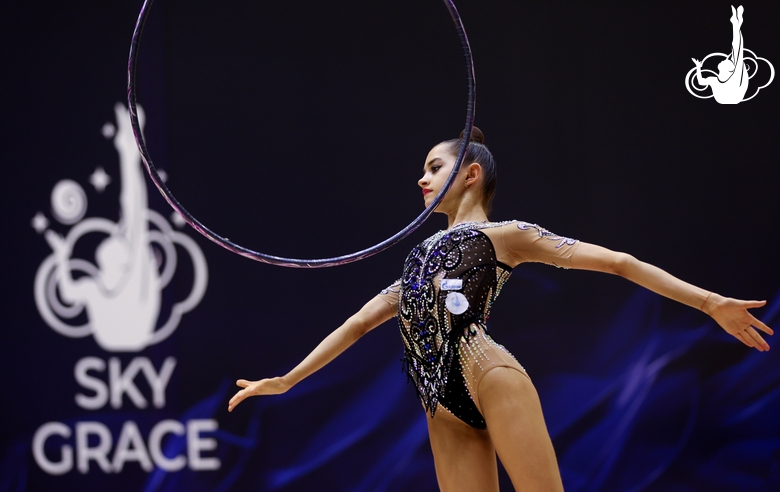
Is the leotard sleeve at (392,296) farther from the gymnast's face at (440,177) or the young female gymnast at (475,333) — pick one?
the gymnast's face at (440,177)

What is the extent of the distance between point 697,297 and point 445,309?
2.21ft

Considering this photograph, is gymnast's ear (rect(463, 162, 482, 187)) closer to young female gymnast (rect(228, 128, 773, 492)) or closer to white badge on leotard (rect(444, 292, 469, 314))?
young female gymnast (rect(228, 128, 773, 492))

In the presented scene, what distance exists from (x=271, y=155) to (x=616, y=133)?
175cm

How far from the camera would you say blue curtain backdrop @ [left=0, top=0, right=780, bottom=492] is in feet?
11.5

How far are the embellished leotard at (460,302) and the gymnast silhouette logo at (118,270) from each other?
1.74 metres

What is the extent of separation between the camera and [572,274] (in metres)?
3.61

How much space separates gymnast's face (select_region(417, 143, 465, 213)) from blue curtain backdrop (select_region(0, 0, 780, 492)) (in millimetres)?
1235

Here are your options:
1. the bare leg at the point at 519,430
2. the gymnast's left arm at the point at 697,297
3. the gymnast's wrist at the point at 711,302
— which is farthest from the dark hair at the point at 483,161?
the gymnast's wrist at the point at 711,302

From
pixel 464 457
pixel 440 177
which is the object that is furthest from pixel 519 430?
pixel 440 177

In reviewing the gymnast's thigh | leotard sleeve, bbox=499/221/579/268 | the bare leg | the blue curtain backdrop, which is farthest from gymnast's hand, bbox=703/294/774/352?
the blue curtain backdrop

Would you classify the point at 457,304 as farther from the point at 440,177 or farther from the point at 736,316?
the point at 736,316

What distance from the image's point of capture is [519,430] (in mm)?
1838

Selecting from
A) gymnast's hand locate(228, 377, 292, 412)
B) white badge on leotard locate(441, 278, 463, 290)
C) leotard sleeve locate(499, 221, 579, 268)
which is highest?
leotard sleeve locate(499, 221, 579, 268)

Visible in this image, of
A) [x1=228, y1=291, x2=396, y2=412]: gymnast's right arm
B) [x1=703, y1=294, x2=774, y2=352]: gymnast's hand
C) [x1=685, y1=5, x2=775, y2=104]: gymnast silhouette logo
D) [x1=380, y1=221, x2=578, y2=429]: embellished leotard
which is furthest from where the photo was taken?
[x1=685, y1=5, x2=775, y2=104]: gymnast silhouette logo
